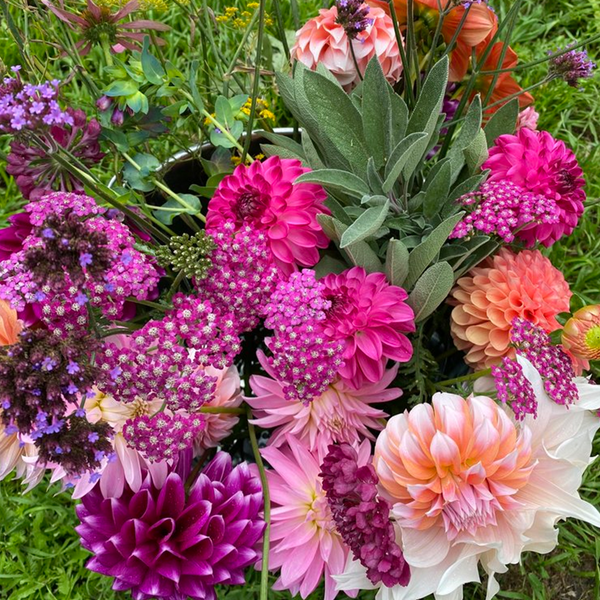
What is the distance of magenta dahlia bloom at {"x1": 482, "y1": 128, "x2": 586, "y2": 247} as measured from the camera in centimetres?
67

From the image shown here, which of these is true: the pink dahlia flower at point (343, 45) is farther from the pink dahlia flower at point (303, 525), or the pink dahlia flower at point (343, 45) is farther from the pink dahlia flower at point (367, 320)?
the pink dahlia flower at point (303, 525)

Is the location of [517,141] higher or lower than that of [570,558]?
higher

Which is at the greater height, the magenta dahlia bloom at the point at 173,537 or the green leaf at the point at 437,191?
the green leaf at the point at 437,191

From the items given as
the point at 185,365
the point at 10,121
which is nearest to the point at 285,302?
the point at 185,365

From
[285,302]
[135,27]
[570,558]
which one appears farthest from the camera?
[570,558]

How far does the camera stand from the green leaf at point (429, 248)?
568mm

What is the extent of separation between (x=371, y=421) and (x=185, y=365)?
228 millimetres

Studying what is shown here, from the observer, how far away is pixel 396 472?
1.84ft

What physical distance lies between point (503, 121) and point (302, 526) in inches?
19.0

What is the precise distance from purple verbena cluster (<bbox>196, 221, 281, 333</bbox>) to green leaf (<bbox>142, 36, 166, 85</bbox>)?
0.18 metres

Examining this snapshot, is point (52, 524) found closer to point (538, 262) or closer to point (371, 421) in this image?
point (371, 421)

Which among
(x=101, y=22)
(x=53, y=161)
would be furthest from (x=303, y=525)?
(x=101, y=22)

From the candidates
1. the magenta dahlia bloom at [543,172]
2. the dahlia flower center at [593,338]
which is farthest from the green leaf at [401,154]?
the dahlia flower center at [593,338]

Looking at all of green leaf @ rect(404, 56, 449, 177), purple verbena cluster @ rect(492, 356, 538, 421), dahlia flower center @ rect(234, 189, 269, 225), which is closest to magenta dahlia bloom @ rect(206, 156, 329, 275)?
dahlia flower center @ rect(234, 189, 269, 225)
